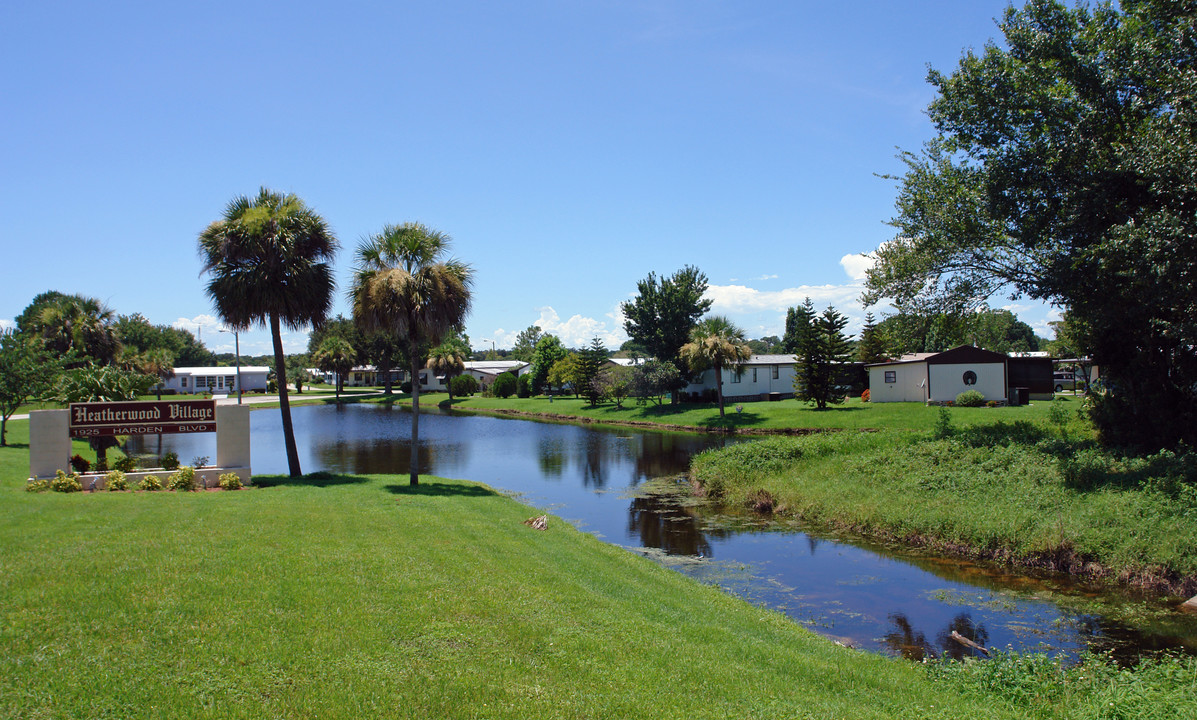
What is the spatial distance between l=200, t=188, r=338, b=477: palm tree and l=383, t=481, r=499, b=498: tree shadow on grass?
13.4ft

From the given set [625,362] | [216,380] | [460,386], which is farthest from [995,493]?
[216,380]

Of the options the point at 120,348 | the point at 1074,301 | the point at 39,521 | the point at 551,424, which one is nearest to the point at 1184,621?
the point at 1074,301

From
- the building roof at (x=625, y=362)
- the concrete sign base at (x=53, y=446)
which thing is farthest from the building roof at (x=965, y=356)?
the concrete sign base at (x=53, y=446)

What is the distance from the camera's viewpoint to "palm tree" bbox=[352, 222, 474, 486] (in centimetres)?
1777

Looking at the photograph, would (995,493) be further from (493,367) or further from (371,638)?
(493,367)

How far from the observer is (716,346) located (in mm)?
42219

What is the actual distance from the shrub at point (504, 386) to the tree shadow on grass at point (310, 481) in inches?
2149

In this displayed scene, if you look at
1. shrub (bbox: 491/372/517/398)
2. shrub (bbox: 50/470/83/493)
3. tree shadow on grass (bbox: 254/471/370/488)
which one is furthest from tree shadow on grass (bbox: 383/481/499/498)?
shrub (bbox: 491/372/517/398)

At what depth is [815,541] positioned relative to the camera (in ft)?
53.6

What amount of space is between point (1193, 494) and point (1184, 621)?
4156 millimetres

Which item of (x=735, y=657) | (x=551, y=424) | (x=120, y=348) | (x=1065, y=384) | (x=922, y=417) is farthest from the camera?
(x=1065, y=384)

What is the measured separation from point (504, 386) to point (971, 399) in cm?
4904

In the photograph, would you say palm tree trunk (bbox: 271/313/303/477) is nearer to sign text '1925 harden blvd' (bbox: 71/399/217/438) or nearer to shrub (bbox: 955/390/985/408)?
sign text '1925 harden blvd' (bbox: 71/399/217/438)

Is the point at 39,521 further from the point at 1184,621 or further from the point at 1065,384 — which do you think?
the point at 1065,384
